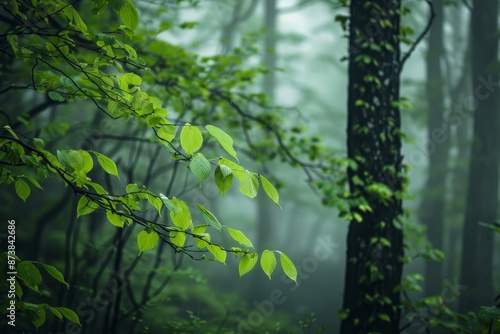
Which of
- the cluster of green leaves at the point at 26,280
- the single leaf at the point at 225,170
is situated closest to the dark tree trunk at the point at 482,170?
the single leaf at the point at 225,170

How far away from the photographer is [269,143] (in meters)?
4.61

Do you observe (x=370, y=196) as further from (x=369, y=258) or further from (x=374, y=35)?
(x=374, y=35)

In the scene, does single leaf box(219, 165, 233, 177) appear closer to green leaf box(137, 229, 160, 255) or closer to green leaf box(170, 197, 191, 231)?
green leaf box(170, 197, 191, 231)

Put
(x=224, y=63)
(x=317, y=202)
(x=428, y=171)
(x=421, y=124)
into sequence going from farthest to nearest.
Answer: (x=317, y=202) → (x=421, y=124) → (x=428, y=171) → (x=224, y=63)

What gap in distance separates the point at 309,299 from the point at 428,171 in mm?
6023

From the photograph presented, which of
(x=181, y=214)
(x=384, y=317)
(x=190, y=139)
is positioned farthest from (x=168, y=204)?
(x=384, y=317)

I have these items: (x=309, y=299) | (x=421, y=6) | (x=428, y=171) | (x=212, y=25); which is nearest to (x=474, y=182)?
(x=428, y=171)

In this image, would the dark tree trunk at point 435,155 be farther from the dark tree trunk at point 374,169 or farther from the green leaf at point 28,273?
the green leaf at point 28,273

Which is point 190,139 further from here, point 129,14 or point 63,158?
point 129,14

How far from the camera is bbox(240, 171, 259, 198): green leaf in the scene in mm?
1435

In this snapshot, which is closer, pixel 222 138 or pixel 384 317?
pixel 222 138

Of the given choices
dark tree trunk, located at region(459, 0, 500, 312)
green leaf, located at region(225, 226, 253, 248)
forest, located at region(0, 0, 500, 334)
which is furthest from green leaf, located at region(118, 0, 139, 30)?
dark tree trunk, located at region(459, 0, 500, 312)

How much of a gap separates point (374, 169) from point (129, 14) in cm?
260

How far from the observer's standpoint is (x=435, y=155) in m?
11.3
